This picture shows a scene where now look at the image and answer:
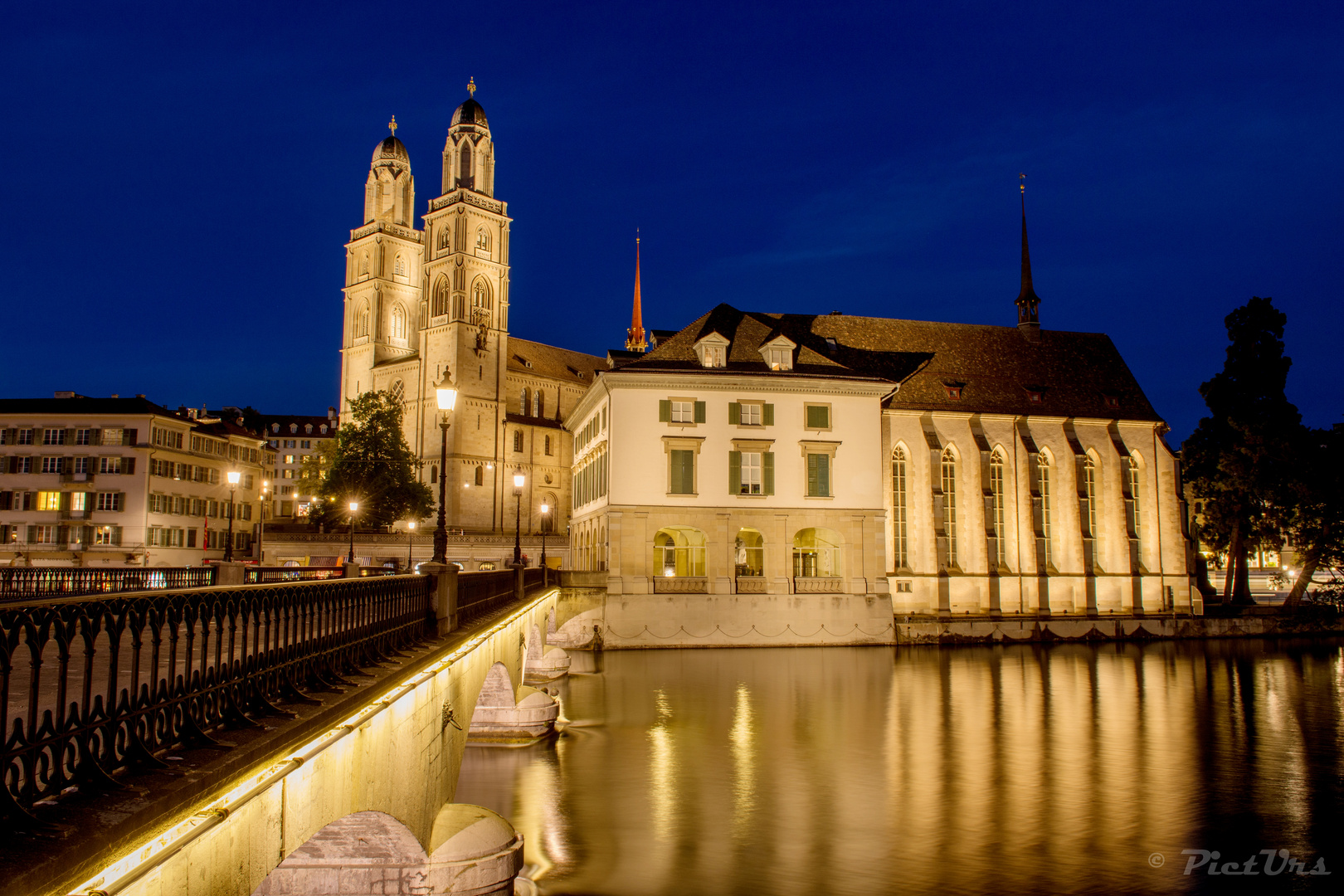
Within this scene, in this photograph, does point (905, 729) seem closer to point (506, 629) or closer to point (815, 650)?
point (506, 629)

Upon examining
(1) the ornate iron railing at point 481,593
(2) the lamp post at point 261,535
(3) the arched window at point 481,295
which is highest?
(3) the arched window at point 481,295

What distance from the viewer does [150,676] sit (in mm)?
7141

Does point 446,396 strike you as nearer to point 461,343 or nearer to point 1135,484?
point 1135,484

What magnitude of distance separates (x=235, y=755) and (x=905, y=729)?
81.6ft

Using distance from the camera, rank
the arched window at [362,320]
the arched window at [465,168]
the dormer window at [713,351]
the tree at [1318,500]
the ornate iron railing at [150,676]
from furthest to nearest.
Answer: the arched window at [362,320] → the arched window at [465,168] → the tree at [1318,500] → the dormer window at [713,351] → the ornate iron railing at [150,676]

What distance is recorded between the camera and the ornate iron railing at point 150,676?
4371 mm

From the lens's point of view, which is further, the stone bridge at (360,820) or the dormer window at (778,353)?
the dormer window at (778,353)

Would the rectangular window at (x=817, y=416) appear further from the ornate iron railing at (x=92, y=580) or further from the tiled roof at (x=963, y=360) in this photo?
Result: the ornate iron railing at (x=92, y=580)

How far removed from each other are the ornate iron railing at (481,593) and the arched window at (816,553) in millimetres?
23763

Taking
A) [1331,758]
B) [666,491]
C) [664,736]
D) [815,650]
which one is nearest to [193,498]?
[666,491]

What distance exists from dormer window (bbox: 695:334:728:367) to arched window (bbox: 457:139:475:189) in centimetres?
4586

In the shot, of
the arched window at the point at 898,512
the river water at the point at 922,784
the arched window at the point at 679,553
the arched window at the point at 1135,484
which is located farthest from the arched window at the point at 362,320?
the arched window at the point at 1135,484

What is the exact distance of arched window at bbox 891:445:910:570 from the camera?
165 feet

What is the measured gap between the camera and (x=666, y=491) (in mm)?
45344
